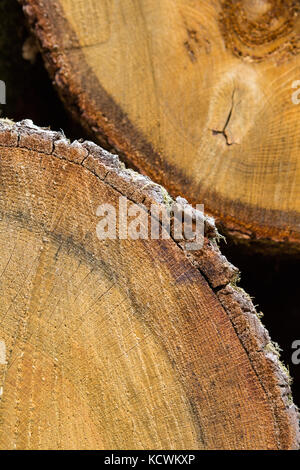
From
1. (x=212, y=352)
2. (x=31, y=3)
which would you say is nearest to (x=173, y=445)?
(x=212, y=352)

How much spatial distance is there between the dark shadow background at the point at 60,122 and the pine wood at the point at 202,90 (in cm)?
40

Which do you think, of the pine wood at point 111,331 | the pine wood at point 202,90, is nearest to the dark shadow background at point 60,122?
the pine wood at point 202,90

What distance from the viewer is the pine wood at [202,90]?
1770 millimetres

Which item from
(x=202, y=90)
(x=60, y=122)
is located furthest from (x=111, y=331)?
(x=60, y=122)

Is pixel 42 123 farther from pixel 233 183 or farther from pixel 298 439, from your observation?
pixel 298 439

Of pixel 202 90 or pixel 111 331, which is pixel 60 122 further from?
pixel 111 331

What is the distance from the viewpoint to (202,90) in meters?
1.77

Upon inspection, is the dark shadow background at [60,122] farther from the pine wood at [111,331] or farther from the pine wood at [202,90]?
the pine wood at [111,331]

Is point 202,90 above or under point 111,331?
above

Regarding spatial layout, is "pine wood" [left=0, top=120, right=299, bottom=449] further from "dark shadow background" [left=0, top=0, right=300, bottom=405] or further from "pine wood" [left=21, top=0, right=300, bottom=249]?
"dark shadow background" [left=0, top=0, right=300, bottom=405]

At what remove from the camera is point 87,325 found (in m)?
1.43

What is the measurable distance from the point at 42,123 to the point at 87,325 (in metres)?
1.15

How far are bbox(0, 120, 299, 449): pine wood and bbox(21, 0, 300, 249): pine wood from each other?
0.37m

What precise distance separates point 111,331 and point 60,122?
3.72 ft
